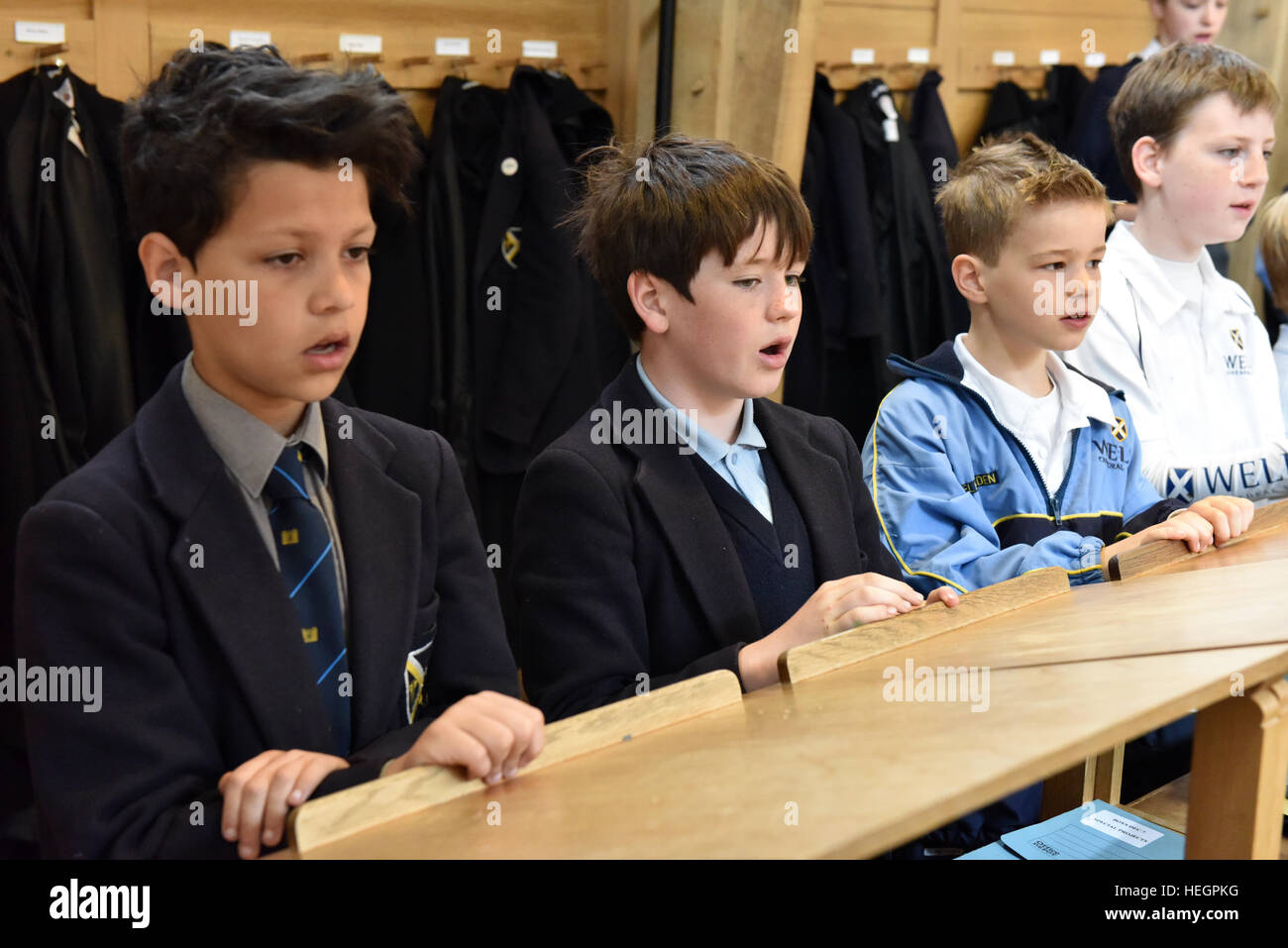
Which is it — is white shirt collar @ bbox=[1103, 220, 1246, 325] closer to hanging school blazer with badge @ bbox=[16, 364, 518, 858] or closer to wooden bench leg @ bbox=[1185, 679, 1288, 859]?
wooden bench leg @ bbox=[1185, 679, 1288, 859]

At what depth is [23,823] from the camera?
105 inches

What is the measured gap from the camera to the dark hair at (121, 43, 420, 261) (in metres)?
A: 1.27

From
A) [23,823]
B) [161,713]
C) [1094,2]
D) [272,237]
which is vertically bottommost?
[23,823]

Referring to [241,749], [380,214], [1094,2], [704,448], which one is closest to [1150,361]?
[704,448]

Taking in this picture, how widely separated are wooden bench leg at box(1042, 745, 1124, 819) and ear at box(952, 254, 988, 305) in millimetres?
798

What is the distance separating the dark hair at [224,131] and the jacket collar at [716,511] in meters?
0.53

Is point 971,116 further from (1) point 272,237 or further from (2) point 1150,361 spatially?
(1) point 272,237

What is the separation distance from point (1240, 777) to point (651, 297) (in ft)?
3.09

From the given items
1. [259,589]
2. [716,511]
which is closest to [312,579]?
[259,589]

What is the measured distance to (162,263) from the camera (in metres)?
1.33

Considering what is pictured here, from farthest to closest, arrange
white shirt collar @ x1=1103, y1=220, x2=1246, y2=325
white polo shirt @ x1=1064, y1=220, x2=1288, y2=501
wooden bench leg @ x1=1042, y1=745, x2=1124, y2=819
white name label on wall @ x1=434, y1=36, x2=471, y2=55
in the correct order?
white name label on wall @ x1=434, y1=36, x2=471, y2=55, white shirt collar @ x1=1103, y1=220, x2=1246, y2=325, white polo shirt @ x1=1064, y1=220, x2=1288, y2=501, wooden bench leg @ x1=1042, y1=745, x2=1124, y2=819

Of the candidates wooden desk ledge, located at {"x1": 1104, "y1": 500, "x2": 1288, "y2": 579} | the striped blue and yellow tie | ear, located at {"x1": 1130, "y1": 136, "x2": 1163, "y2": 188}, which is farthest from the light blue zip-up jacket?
the striped blue and yellow tie

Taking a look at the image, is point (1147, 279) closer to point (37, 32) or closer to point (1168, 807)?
point (1168, 807)

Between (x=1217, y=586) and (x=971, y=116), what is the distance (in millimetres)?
3112
